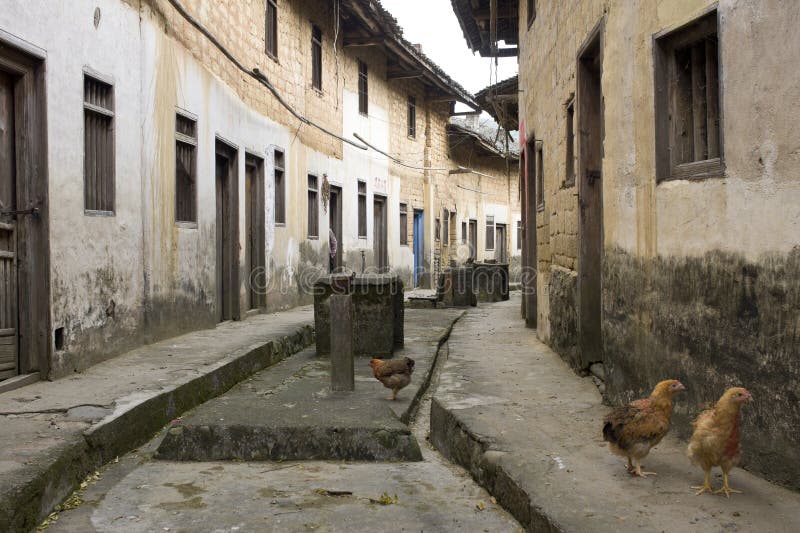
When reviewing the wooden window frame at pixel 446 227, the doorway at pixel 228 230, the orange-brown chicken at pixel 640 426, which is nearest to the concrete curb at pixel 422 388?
the orange-brown chicken at pixel 640 426

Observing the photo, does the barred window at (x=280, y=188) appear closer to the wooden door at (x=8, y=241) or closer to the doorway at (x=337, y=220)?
the doorway at (x=337, y=220)

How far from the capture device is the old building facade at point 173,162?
5.95 m

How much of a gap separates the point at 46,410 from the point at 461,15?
11280mm

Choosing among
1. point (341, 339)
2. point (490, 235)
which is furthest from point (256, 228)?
point (490, 235)

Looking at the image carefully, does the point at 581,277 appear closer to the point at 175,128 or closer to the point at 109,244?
the point at 109,244

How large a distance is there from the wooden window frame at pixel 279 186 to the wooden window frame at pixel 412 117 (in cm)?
908

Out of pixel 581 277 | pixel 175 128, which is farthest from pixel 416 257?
pixel 581 277

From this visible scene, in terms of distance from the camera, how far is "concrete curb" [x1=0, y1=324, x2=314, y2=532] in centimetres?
366

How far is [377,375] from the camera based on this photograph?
20.7ft

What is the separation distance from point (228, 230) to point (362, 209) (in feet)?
26.4

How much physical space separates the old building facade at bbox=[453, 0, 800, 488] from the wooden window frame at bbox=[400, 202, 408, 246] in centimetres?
1475

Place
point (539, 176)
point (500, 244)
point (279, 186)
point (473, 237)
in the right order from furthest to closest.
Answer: point (500, 244), point (473, 237), point (279, 186), point (539, 176)

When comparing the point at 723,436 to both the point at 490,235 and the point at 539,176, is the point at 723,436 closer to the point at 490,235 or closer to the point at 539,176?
the point at 539,176

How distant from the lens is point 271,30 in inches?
510
